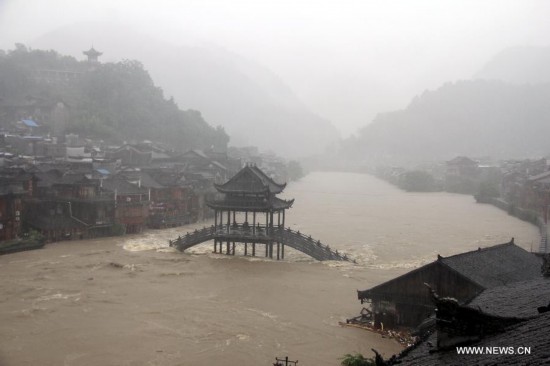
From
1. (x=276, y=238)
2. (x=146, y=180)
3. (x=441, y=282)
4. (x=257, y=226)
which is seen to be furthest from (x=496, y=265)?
(x=146, y=180)

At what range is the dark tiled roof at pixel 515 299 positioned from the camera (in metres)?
13.0

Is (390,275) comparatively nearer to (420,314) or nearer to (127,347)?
(420,314)

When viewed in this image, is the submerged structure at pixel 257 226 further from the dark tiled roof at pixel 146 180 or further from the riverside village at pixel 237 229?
the dark tiled roof at pixel 146 180

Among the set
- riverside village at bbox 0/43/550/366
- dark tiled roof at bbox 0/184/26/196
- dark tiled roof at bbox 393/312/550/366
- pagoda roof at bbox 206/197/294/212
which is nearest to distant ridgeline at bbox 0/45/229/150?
riverside village at bbox 0/43/550/366

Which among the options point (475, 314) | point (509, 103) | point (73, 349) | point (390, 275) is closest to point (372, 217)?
point (390, 275)

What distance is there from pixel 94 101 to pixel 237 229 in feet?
193

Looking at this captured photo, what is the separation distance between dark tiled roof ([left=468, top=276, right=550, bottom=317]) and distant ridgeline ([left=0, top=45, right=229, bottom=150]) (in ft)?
243

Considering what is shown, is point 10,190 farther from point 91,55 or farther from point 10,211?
point 91,55

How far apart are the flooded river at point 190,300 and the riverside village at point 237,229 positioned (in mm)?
339

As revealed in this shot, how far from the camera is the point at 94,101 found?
88.2 metres

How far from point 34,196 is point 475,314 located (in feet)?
149

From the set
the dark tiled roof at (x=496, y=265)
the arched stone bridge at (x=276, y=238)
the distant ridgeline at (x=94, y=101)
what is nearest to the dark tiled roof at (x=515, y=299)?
the dark tiled roof at (x=496, y=265)

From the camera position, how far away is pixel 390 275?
3356 cm

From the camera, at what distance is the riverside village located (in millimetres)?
11766
